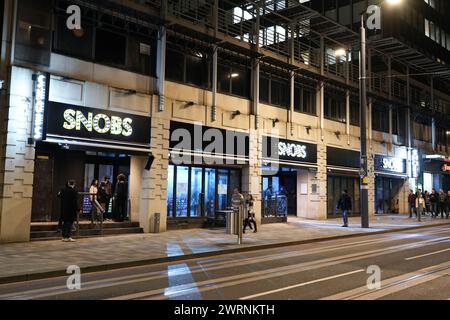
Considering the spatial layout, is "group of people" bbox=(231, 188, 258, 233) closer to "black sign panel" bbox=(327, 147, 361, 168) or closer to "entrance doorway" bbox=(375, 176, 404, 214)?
"black sign panel" bbox=(327, 147, 361, 168)

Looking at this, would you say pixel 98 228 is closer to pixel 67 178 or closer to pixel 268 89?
pixel 67 178

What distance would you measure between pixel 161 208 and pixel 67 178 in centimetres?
363

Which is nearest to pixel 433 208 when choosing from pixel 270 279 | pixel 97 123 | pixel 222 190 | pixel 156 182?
pixel 222 190

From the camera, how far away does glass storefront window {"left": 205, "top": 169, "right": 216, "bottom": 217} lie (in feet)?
66.1

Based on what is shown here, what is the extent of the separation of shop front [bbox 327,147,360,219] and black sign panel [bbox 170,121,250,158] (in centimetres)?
761

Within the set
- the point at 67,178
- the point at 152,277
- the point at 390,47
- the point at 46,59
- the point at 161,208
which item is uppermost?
the point at 390,47

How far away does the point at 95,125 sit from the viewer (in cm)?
1523

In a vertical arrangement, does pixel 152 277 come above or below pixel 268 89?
below

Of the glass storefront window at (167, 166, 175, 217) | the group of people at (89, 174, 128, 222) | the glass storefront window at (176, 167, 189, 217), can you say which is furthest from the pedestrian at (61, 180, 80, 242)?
the glass storefront window at (176, 167, 189, 217)

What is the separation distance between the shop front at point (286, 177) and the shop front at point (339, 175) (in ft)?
5.75

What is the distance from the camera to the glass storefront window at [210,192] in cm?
2014

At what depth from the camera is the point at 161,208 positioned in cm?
1714

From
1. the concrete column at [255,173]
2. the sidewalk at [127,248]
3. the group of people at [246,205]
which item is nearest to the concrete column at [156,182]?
the sidewalk at [127,248]
